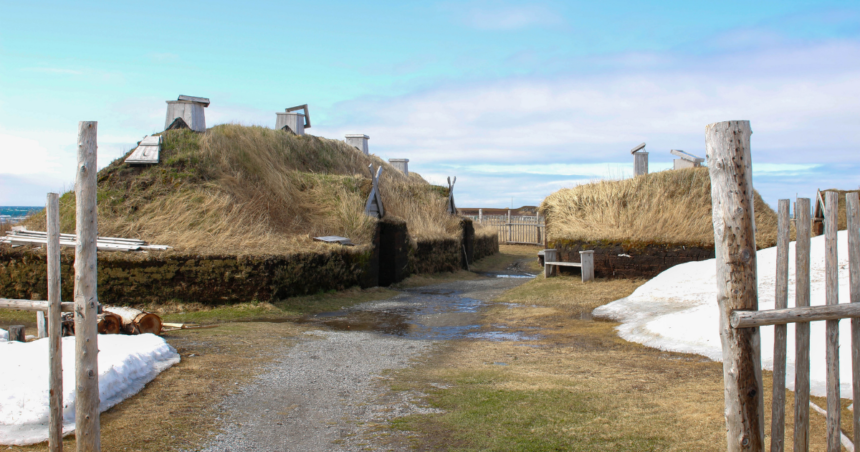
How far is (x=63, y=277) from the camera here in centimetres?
1363

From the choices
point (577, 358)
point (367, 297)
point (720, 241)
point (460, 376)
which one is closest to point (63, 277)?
point (367, 297)

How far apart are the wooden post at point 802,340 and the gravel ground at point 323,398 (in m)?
3.07

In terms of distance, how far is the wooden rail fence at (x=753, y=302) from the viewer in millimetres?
3992

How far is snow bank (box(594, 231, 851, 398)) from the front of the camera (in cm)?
690

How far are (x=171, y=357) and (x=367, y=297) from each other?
8.68 meters

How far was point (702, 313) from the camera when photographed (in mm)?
9625

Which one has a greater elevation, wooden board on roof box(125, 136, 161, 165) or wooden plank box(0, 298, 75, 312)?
wooden board on roof box(125, 136, 161, 165)

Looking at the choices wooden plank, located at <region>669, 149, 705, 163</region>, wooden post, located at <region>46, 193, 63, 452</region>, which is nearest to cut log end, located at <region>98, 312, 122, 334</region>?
wooden post, located at <region>46, 193, 63, 452</region>

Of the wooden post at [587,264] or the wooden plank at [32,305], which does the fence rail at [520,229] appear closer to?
the wooden post at [587,264]

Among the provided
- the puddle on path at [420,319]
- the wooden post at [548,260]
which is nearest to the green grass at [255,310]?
the puddle on path at [420,319]

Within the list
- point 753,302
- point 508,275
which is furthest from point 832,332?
point 508,275

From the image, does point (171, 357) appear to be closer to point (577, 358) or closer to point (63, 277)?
point (577, 358)

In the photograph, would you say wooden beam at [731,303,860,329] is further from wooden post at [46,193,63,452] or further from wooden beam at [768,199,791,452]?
wooden post at [46,193,63,452]

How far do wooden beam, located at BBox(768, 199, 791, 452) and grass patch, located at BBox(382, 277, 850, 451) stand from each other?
32.4 inches
